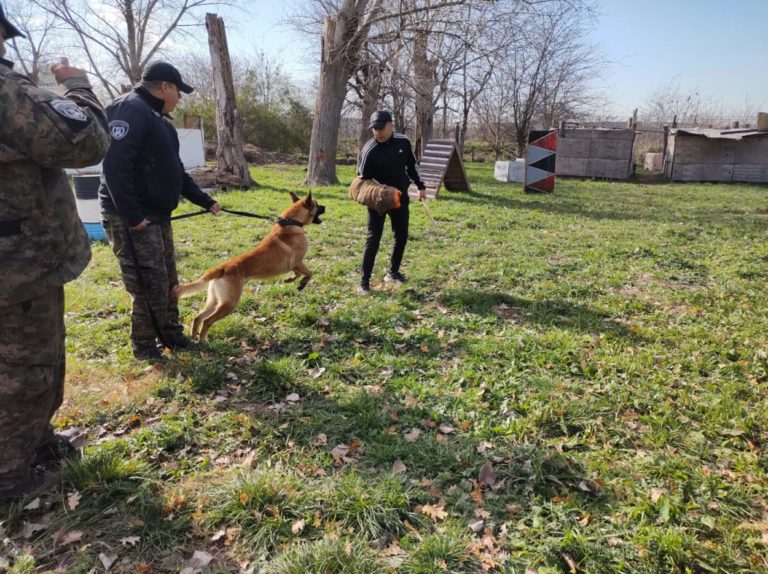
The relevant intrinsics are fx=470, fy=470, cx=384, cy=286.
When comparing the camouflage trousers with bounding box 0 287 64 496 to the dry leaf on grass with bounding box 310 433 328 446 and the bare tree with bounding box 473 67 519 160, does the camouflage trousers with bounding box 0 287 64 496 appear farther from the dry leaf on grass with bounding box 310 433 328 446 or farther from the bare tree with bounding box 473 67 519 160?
the bare tree with bounding box 473 67 519 160

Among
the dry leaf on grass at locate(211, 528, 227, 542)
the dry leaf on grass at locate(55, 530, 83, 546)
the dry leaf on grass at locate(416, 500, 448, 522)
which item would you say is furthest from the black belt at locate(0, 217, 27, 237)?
the dry leaf on grass at locate(416, 500, 448, 522)

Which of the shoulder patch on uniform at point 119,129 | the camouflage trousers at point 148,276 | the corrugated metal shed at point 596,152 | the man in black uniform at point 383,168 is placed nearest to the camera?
the shoulder patch on uniform at point 119,129

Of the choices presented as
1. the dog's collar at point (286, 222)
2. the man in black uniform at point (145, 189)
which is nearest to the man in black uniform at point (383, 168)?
the dog's collar at point (286, 222)

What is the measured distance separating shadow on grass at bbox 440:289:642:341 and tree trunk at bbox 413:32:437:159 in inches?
408

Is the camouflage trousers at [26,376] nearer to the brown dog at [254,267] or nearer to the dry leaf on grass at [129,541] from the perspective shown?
the dry leaf on grass at [129,541]

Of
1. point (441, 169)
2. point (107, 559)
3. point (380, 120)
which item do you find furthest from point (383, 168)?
point (441, 169)

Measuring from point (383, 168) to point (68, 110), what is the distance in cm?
405

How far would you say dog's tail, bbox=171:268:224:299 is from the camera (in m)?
4.34

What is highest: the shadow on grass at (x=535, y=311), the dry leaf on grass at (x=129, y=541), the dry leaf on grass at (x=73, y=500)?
the shadow on grass at (x=535, y=311)

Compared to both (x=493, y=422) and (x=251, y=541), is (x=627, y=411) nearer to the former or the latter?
(x=493, y=422)

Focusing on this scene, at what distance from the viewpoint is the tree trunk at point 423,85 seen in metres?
15.6

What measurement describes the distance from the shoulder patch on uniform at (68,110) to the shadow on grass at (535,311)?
4309 mm

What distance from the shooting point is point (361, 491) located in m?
2.78

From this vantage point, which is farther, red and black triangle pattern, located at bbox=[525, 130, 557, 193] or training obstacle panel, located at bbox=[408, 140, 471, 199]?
red and black triangle pattern, located at bbox=[525, 130, 557, 193]
